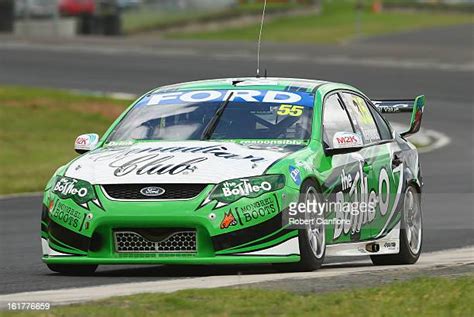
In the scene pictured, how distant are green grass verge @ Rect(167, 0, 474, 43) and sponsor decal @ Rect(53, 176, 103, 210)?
129ft

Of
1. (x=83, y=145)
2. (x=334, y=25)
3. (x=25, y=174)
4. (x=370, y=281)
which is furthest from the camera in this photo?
(x=334, y=25)

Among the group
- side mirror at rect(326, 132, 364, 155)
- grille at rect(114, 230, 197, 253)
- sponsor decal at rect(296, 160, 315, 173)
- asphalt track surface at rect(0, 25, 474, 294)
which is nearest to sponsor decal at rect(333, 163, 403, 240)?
side mirror at rect(326, 132, 364, 155)

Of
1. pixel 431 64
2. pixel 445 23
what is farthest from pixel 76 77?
pixel 445 23

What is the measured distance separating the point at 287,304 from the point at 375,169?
319cm

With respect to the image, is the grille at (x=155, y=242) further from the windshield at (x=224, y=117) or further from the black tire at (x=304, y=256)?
the windshield at (x=224, y=117)

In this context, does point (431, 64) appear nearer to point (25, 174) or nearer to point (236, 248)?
point (25, 174)

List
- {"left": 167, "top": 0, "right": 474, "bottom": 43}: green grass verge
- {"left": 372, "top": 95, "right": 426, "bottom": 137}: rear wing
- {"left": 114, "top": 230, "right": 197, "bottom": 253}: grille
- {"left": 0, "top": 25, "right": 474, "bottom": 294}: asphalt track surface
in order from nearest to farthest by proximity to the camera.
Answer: {"left": 114, "top": 230, "right": 197, "bottom": 253}: grille
{"left": 372, "top": 95, "right": 426, "bottom": 137}: rear wing
{"left": 0, "top": 25, "right": 474, "bottom": 294}: asphalt track surface
{"left": 167, "top": 0, "right": 474, "bottom": 43}: green grass verge

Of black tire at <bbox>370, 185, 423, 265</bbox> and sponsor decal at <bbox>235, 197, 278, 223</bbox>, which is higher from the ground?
sponsor decal at <bbox>235, 197, 278, 223</bbox>

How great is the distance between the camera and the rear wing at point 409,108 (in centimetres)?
1175

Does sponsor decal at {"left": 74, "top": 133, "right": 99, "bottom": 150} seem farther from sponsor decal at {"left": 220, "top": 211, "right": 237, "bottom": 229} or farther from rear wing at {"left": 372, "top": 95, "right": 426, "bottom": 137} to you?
rear wing at {"left": 372, "top": 95, "right": 426, "bottom": 137}

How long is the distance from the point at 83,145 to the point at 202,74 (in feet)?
87.3

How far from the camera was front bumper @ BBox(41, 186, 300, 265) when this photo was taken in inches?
359

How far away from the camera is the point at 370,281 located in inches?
350

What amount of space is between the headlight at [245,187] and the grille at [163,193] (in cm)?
11
